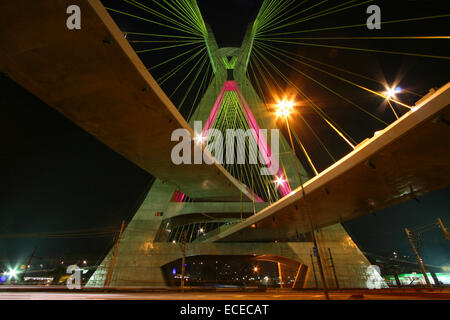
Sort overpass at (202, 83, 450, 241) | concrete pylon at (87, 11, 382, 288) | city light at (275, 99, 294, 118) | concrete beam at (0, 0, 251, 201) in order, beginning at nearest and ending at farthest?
concrete beam at (0, 0, 251, 201) → overpass at (202, 83, 450, 241) → city light at (275, 99, 294, 118) → concrete pylon at (87, 11, 382, 288)

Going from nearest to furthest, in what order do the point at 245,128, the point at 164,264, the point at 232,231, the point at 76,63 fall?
the point at 76,63
the point at 232,231
the point at 164,264
the point at 245,128

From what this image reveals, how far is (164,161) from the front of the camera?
57.8 ft

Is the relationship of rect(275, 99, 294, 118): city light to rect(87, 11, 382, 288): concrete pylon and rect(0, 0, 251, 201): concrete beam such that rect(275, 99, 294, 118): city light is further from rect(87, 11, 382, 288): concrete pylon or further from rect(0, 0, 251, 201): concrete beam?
rect(87, 11, 382, 288): concrete pylon

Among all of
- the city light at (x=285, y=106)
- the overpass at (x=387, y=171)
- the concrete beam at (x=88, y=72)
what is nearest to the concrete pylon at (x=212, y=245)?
the overpass at (x=387, y=171)

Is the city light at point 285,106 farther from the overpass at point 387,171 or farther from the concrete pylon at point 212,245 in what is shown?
the concrete pylon at point 212,245

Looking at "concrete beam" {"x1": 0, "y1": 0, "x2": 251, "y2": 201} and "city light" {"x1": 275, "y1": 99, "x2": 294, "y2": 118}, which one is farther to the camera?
"city light" {"x1": 275, "y1": 99, "x2": 294, "y2": 118}

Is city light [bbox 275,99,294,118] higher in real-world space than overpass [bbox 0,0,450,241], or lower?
higher

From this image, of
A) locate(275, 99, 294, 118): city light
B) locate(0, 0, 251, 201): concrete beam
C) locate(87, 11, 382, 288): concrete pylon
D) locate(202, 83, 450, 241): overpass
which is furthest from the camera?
locate(87, 11, 382, 288): concrete pylon

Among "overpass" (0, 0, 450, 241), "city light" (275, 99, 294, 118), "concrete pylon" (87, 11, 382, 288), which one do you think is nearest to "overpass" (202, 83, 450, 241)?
"overpass" (0, 0, 450, 241)

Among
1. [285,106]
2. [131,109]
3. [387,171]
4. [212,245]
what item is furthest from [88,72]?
[212,245]
